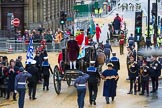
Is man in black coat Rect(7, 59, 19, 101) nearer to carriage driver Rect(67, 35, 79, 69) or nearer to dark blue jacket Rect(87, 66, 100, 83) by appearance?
carriage driver Rect(67, 35, 79, 69)

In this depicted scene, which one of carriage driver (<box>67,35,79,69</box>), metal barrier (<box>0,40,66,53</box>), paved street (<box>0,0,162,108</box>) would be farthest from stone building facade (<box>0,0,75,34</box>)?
carriage driver (<box>67,35,79,69</box>)

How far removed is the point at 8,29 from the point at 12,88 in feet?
81.3

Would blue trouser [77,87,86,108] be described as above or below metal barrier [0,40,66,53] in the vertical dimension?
below

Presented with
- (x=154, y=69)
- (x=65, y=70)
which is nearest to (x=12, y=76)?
(x=65, y=70)

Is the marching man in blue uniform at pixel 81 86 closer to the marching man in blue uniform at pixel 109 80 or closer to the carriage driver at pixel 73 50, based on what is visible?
the marching man in blue uniform at pixel 109 80

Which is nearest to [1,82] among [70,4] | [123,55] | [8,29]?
[123,55]

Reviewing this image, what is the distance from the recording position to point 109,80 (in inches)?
925

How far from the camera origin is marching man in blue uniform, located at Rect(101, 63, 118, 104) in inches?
923

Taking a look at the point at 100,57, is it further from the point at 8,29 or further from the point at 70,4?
the point at 70,4

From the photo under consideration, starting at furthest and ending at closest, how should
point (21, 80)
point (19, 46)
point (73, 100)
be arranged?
point (19, 46) < point (73, 100) < point (21, 80)

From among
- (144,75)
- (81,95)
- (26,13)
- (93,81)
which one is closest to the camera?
(81,95)

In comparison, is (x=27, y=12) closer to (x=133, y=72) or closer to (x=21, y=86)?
(x=133, y=72)

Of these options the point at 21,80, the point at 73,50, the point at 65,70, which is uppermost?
the point at 73,50

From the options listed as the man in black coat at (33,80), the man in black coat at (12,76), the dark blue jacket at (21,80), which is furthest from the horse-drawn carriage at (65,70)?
the dark blue jacket at (21,80)
